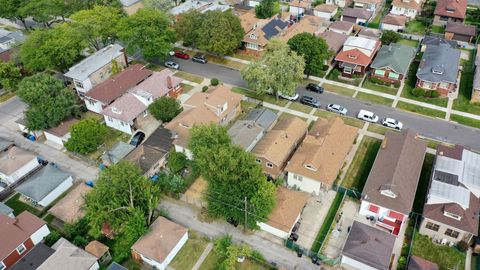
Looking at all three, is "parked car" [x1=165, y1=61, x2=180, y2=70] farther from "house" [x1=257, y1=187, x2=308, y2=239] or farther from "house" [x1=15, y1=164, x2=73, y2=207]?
"house" [x1=257, y1=187, x2=308, y2=239]

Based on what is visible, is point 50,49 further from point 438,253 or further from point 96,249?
point 438,253

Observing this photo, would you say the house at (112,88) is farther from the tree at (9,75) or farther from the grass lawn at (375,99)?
the grass lawn at (375,99)

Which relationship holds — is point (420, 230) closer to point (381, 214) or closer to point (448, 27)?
point (381, 214)

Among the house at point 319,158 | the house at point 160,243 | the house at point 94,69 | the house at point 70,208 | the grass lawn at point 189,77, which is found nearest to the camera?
the house at point 160,243

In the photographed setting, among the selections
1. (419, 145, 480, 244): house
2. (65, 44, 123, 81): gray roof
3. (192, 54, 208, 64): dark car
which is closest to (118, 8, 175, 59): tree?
(65, 44, 123, 81): gray roof

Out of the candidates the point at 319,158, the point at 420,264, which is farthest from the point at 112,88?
the point at 420,264

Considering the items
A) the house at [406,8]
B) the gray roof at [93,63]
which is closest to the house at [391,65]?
the house at [406,8]
